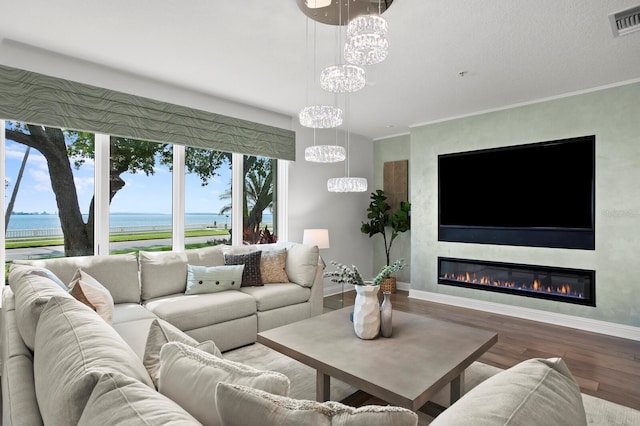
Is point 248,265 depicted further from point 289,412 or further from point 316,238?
point 289,412

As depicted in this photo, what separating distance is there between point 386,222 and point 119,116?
3934mm

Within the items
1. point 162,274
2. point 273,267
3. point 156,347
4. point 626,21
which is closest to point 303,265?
point 273,267

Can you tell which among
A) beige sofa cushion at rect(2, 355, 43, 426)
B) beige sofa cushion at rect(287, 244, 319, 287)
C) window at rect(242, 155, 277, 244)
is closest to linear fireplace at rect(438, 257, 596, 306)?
beige sofa cushion at rect(287, 244, 319, 287)

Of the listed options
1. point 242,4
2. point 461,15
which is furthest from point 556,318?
point 242,4

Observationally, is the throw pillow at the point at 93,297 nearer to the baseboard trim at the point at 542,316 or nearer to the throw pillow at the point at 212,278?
the throw pillow at the point at 212,278

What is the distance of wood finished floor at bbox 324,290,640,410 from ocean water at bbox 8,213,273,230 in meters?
1.76

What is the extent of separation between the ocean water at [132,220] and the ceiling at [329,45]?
4.65ft

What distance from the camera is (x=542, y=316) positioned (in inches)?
156

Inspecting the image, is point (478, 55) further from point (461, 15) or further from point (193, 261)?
point (193, 261)

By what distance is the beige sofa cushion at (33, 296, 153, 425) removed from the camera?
2.41 feet

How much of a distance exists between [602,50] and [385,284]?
148 inches

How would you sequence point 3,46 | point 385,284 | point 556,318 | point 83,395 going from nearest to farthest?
1. point 83,395
2. point 3,46
3. point 556,318
4. point 385,284

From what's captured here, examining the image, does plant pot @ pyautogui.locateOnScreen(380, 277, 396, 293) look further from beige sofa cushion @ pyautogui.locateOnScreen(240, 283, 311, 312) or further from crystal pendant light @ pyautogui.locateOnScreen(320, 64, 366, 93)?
crystal pendant light @ pyautogui.locateOnScreen(320, 64, 366, 93)

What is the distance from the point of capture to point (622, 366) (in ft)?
9.26
